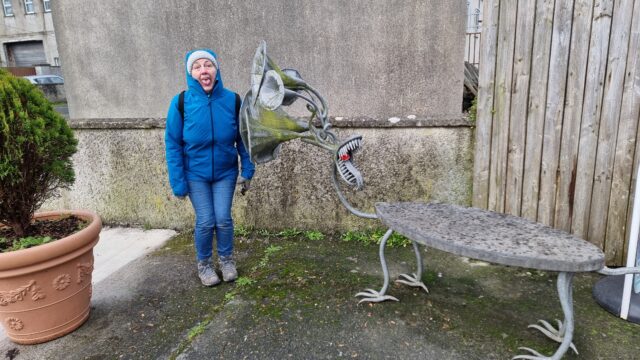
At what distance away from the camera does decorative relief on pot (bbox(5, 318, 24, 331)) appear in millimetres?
2537

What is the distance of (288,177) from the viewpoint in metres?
4.02

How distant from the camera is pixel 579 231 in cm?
326

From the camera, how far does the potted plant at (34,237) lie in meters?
2.47

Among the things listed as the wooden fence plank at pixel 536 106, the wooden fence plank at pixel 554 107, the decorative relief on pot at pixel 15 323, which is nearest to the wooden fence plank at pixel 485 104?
the wooden fence plank at pixel 536 106

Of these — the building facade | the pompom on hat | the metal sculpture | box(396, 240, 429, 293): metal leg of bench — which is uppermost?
the building facade

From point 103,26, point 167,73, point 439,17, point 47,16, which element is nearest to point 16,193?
point 167,73

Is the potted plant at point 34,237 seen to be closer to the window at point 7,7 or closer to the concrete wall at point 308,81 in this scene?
the concrete wall at point 308,81

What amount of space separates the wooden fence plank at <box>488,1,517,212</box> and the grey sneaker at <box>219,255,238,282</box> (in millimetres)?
2195

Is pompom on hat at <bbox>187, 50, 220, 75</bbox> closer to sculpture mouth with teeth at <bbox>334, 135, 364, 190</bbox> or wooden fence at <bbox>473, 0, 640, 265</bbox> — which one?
sculpture mouth with teeth at <bbox>334, 135, 364, 190</bbox>

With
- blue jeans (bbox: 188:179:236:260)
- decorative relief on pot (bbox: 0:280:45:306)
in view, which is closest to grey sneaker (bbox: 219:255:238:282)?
blue jeans (bbox: 188:179:236:260)

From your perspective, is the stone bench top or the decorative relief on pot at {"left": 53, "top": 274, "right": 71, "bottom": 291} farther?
the decorative relief on pot at {"left": 53, "top": 274, "right": 71, "bottom": 291}

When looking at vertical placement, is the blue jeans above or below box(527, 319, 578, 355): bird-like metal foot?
above

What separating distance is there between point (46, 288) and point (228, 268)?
1.22m

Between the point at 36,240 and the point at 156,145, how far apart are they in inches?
69.7
